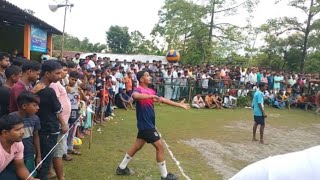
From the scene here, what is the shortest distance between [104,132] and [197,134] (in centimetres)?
279

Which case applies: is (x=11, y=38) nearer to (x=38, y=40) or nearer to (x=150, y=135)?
(x=38, y=40)

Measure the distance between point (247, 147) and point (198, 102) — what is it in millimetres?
9027

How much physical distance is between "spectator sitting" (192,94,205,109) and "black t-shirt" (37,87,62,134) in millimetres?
13953

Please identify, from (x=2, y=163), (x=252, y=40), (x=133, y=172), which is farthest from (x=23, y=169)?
(x=252, y=40)

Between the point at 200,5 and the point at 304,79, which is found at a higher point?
the point at 200,5

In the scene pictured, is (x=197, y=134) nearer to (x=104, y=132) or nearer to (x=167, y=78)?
(x=104, y=132)

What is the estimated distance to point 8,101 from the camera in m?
4.77

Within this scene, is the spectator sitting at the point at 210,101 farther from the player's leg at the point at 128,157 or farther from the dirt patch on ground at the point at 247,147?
the player's leg at the point at 128,157

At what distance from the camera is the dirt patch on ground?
25.5ft

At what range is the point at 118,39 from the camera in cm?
5697

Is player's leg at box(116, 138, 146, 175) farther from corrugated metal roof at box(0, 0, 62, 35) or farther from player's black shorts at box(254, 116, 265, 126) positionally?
corrugated metal roof at box(0, 0, 62, 35)

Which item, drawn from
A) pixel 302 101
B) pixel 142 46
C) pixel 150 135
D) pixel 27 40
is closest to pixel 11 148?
pixel 150 135

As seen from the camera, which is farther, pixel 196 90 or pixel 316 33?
pixel 316 33

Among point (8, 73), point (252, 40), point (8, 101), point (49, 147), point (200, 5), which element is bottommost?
point (49, 147)
